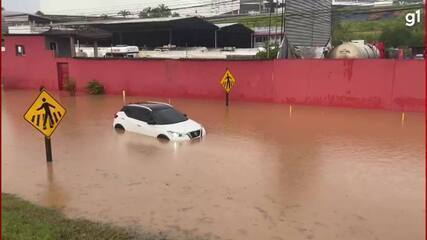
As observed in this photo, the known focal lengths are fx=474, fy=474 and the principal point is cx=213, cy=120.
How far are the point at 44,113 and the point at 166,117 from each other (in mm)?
5720

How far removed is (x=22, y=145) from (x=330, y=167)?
462 inches

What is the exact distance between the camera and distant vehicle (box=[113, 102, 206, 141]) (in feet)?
60.2

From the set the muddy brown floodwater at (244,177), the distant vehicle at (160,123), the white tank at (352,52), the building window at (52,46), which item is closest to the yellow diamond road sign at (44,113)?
the muddy brown floodwater at (244,177)

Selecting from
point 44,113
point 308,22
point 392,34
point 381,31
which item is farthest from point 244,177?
point 381,31

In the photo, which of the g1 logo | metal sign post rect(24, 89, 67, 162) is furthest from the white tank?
metal sign post rect(24, 89, 67, 162)

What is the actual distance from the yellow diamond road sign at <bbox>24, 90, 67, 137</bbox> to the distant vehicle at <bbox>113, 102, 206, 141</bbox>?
4762mm

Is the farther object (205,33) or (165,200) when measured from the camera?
(205,33)

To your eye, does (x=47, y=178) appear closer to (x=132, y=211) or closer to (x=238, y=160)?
(x=132, y=211)

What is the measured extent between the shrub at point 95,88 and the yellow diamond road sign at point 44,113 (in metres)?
20.7

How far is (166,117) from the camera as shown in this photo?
62.3 feet

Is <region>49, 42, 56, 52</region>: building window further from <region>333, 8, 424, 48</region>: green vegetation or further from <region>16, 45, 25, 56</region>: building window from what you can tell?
<region>333, 8, 424, 48</region>: green vegetation

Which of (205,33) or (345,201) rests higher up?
(205,33)

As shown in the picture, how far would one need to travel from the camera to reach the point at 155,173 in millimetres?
14273

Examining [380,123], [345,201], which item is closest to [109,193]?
[345,201]
